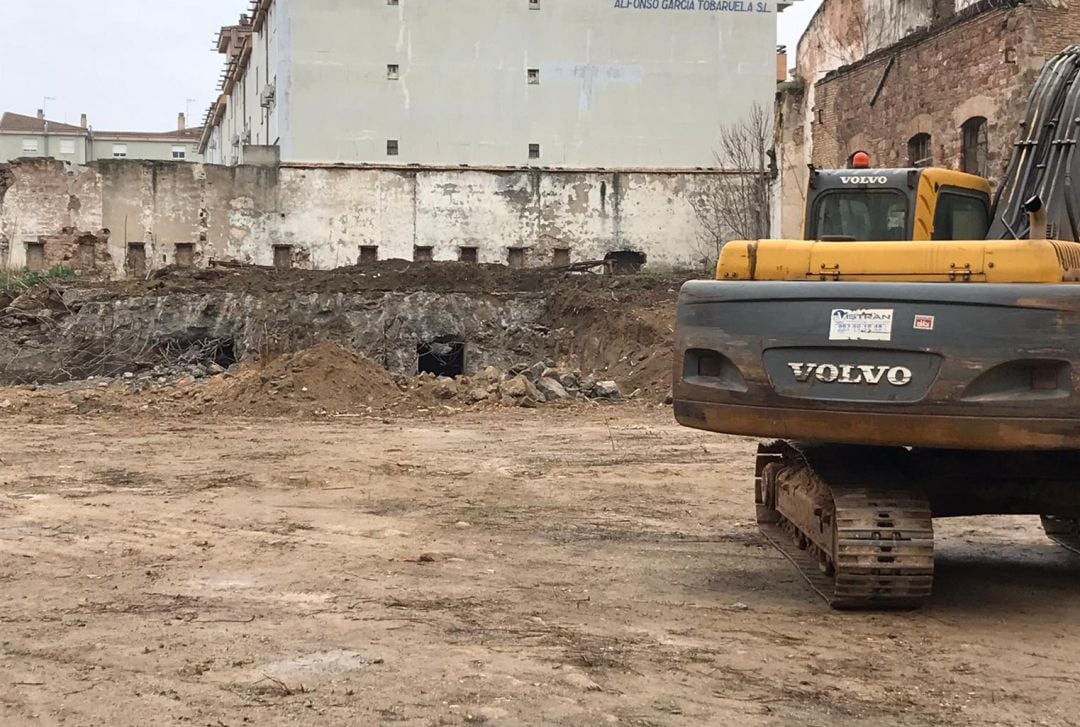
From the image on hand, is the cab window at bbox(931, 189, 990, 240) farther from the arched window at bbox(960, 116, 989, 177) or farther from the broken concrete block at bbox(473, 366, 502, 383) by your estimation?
the broken concrete block at bbox(473, 366, 502, 383)

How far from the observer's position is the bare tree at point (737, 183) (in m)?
38.9

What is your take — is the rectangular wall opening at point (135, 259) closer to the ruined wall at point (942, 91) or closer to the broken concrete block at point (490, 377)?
the broken concrete block at point (490, 377)

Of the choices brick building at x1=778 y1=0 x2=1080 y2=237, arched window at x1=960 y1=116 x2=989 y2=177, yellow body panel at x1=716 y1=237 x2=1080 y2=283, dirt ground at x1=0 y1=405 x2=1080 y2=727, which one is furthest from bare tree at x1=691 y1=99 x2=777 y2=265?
yellow body panel at x1=716 y1=237 x2=1080 y2=283

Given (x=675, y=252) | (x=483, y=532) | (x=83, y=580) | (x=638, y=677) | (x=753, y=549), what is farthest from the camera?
(x=675, y=252)

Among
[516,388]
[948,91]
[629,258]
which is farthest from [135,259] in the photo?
[948,91]

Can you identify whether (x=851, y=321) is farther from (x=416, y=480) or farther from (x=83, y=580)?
(x=416, y=480)

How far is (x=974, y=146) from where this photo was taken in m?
20.5

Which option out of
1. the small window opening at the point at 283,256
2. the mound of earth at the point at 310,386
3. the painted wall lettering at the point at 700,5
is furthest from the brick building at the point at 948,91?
the small window opening at the point at 283,256

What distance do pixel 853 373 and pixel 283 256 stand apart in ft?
111

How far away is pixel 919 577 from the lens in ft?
20.5

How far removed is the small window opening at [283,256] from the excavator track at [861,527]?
3247 centimetres

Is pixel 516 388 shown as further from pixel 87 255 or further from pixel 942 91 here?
pixel 87 255

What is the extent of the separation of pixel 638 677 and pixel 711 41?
40.4 m

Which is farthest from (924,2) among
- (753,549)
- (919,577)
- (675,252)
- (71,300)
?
(919,577)
